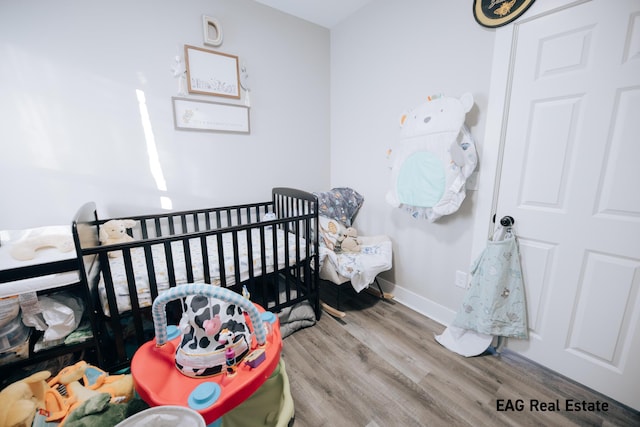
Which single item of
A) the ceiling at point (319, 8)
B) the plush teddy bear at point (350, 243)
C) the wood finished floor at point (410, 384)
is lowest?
the wood finished floor at point (410, 384)

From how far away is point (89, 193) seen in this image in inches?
66.3

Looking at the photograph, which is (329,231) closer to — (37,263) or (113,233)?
(113,233)

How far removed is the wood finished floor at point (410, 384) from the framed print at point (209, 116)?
170 cm

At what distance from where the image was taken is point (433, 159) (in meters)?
1.74

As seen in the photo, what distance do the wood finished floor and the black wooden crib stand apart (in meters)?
0.41

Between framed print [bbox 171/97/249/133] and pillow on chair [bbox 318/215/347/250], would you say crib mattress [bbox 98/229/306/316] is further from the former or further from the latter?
framed print [bbox 171/97/249/133]

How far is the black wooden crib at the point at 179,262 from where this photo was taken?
4.10 feet

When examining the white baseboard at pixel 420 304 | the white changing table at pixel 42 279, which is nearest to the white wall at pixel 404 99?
the white baseboard at pixel 420 304

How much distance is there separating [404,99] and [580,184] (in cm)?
123

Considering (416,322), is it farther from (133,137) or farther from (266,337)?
(133,137)

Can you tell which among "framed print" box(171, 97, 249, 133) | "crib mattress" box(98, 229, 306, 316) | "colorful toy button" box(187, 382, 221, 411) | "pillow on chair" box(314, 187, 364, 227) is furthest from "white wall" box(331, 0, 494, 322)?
"colorful toy button" box(187, 382, 221, 411)

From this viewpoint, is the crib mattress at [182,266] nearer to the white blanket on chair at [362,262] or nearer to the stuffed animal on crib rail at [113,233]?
the stuffed animal on crib rail at [113,233]

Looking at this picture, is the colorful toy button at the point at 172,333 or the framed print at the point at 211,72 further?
the framed print at the point at 211,72

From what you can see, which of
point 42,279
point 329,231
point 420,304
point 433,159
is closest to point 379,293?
point 420,304
